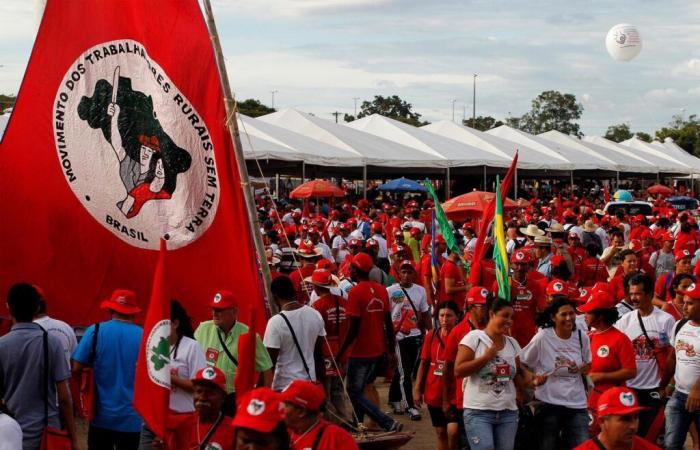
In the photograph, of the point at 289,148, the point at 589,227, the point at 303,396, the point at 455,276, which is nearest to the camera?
the point at 303,396

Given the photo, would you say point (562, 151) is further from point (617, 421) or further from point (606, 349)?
point (617, 421)

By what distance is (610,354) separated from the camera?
699 cm

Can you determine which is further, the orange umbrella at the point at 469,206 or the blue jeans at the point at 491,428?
the orange umbrella at the point at 469,206

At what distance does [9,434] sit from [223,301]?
2224 millimetres

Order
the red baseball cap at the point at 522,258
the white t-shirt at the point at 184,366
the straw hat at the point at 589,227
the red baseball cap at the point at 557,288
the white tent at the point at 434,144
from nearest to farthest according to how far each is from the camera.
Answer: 1. the white t-shirt at the point at 184,366
2. the red baseball cap at the point at 557,288
3. the red baseball cap at the point at 522,258
4. the straw hat at the point at 589,227
5. the white tent at the point at 434,144

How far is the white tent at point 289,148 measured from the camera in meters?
26.4

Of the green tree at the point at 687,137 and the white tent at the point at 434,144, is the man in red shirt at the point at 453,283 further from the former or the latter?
the green tree at the point at 687,137

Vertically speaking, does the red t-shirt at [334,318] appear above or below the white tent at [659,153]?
above

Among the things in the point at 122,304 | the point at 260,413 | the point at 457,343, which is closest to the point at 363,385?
the point at 457,343

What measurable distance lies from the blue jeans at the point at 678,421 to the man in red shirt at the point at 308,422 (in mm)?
3785

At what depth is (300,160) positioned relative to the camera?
89.0ft

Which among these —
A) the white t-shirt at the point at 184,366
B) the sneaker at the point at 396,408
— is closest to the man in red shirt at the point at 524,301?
the sneaker at the point at 396,408

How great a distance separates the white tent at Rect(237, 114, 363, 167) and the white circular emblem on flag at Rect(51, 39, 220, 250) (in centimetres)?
1762

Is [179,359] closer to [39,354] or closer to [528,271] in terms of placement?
[39,354]
